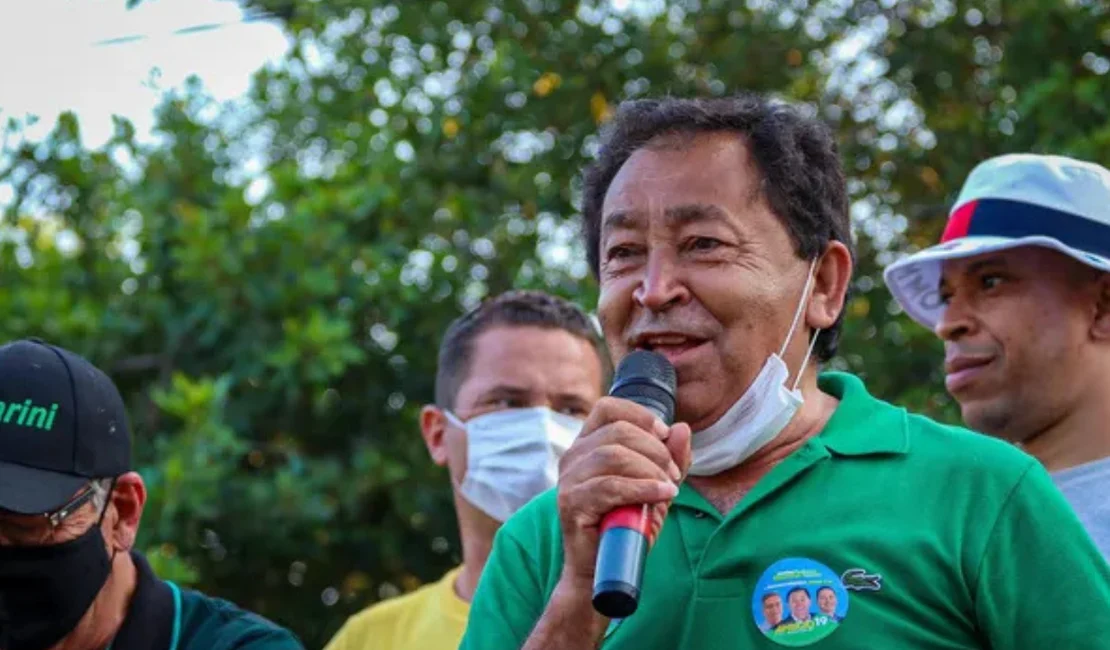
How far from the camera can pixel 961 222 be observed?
499 centimetres

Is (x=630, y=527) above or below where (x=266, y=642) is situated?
above

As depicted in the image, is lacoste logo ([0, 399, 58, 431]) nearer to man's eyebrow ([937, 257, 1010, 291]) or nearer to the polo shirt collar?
the polo shirt collar

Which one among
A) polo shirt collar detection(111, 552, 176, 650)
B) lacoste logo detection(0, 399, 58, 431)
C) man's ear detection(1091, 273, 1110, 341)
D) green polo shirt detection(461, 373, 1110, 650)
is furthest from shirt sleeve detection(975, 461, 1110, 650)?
lacoste logo detection(0, 399, 58, 431)

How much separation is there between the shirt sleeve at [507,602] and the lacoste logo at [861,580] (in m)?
0.60

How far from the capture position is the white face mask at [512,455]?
605cm

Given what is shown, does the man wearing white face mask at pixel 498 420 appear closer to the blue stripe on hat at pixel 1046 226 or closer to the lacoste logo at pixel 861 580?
the blue stripe on hat at pixel 1046 226

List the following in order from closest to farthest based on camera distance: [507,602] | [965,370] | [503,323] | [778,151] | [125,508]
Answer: [507,602] → [778,151] → [125,508] → [965,370] → [503,323]

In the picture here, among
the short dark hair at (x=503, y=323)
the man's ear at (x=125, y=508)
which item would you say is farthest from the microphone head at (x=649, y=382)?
the short dark hair at (x=503, y=323)

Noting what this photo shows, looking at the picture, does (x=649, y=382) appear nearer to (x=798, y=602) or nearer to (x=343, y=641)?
(x=798, y=602)

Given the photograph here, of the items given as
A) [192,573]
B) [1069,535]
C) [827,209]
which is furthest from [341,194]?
[1069,535]

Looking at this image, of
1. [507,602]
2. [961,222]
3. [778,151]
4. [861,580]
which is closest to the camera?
[861,580]

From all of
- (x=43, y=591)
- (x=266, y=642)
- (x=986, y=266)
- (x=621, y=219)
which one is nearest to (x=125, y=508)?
(x=43, y=591)

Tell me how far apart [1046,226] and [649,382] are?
198 cm

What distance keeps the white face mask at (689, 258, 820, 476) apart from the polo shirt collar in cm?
156
